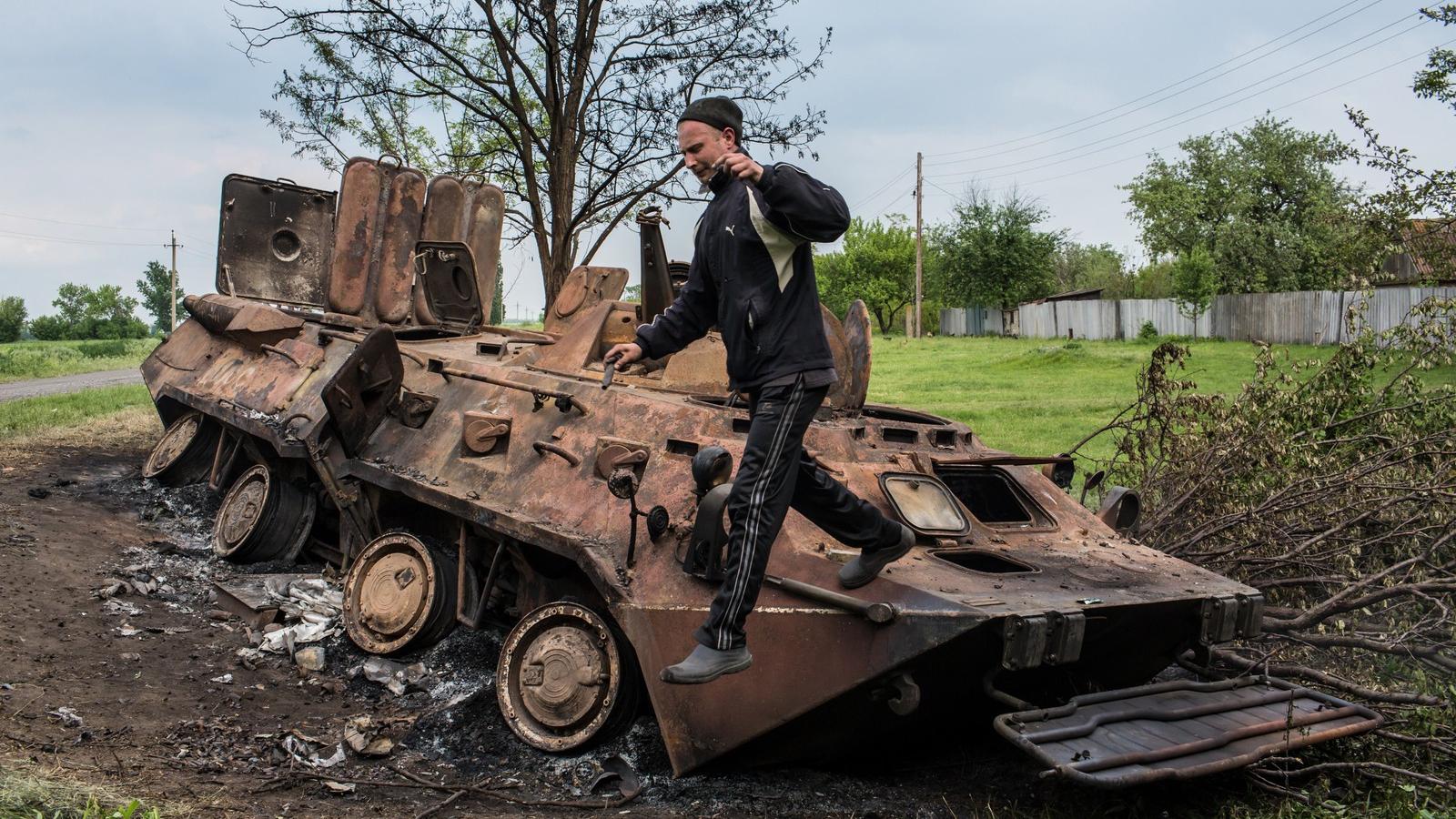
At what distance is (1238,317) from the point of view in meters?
31.3

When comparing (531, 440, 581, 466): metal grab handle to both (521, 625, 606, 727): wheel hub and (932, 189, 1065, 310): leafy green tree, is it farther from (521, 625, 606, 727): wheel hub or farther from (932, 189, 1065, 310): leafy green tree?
(932, 189, 1065, 310): leafy green tree

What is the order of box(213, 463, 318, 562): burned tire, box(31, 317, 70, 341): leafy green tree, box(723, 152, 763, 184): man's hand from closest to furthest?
box(723, 152, 763, 184): man's hand
box(213, 463, 318, 562): burned tire
box(31, 317, 70, 341): leafy green tree

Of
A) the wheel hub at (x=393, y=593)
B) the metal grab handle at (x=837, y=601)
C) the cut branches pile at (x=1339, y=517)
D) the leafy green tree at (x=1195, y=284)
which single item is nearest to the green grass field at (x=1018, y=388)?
the cut branches pile at (x=1339, y=517)

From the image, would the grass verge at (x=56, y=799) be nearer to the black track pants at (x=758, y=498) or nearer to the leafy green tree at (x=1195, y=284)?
the black track pants at (x=758, y=498)

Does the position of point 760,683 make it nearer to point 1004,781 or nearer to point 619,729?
point 619,729

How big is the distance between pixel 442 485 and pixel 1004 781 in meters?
3.32

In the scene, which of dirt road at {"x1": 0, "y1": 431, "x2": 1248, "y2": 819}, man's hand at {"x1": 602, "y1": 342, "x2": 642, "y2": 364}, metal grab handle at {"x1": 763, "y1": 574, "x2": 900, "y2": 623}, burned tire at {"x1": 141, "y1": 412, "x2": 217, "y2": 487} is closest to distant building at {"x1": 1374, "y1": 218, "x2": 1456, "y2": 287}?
dirt road at {"x1": 0, "y1": 431, "x2": 1248, "y2": 819}

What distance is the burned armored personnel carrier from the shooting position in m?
4.76

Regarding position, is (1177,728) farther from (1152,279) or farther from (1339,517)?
(1152,279)

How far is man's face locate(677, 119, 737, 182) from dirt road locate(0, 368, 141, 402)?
19799 millimetres

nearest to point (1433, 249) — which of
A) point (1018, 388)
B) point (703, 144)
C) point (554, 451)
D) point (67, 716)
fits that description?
point (554, 451)

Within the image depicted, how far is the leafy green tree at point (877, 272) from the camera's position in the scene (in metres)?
60.1

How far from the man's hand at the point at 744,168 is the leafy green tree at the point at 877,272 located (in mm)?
55449

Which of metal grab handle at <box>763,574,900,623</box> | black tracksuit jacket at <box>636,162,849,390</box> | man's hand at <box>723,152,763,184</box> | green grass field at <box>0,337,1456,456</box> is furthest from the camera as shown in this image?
green grass field at <box>0,337,1456,456</box>
